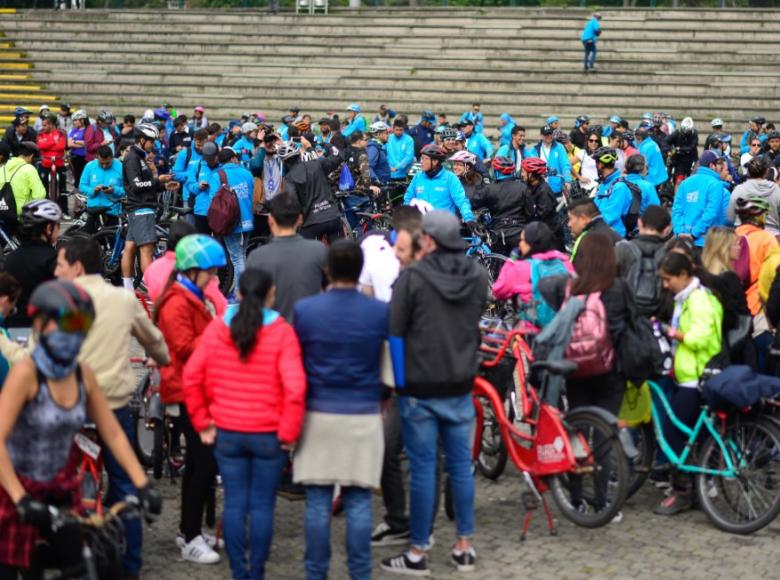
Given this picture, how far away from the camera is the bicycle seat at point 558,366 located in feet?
23.1

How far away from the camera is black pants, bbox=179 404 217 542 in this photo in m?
6.75

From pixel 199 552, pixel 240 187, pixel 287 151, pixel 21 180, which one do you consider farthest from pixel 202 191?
pixel 199 552

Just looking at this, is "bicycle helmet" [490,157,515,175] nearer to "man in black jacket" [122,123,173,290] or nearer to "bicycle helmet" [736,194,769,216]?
"man in black jacket" [122,123,173,290]

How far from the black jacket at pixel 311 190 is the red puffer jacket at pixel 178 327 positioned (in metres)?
5.69

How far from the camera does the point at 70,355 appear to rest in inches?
191

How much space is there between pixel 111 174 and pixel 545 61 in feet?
58.2

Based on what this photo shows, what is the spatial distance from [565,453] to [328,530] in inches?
68.8

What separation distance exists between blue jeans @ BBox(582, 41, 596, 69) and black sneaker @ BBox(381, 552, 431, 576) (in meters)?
23.7

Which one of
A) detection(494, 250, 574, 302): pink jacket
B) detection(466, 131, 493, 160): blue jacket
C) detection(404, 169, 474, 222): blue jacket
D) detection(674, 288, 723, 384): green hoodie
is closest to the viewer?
detection(674, 288, 723, 384): green hoodie

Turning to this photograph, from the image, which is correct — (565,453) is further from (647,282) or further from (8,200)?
(8,200)

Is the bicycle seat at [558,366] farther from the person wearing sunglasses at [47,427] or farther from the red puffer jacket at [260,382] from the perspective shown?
the person wearing sunglasses at [47,427]

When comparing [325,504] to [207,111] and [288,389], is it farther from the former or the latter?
[207,111]

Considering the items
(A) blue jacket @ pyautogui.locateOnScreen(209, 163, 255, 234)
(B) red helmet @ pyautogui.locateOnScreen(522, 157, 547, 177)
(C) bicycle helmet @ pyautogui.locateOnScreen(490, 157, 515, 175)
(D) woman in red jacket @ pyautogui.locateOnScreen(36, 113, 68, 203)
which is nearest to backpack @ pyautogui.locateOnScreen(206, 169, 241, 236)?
(A) blue jacket @ pyautogui.locateOnScreen(209, 163, 255, 234)

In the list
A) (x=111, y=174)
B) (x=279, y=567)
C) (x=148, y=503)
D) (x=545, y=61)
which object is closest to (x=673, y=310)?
(x=279, y=567)
